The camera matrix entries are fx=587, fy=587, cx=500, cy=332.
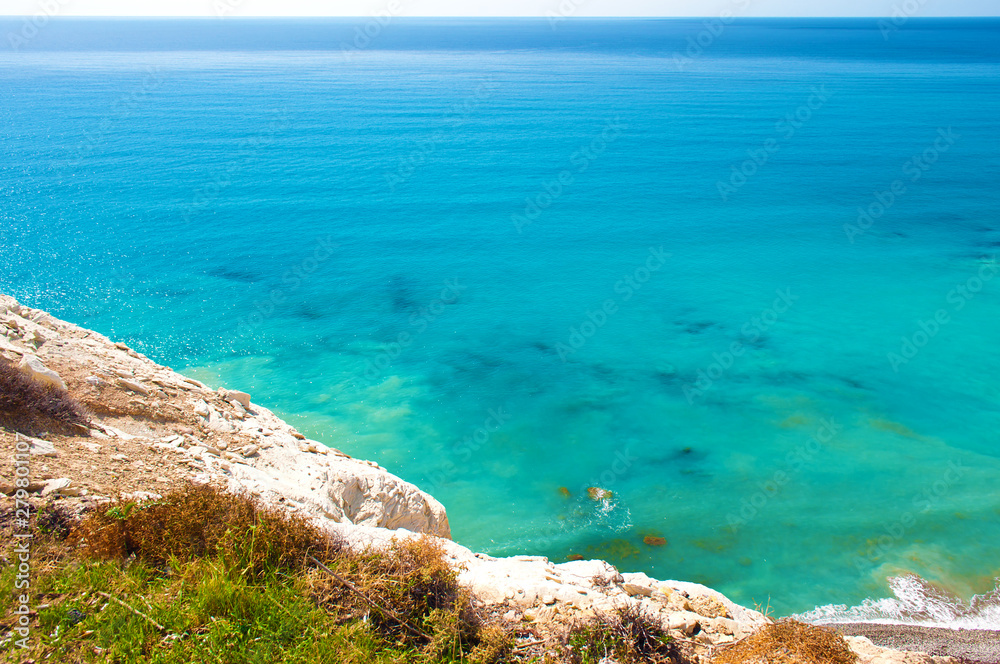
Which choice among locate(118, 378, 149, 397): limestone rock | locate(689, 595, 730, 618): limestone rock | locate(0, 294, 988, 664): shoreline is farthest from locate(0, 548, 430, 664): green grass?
locate(118, 378, 149, 397): limestone rock

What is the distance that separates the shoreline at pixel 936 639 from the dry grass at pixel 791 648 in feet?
18.8

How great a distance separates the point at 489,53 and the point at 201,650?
145m

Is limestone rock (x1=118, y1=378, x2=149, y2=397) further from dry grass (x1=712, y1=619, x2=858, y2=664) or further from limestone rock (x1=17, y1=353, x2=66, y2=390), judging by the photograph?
dry grass (x1=712, y1=619, x2=858, y2=664)

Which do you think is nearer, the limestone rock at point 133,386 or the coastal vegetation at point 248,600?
the coastal vegetation at point 248,600

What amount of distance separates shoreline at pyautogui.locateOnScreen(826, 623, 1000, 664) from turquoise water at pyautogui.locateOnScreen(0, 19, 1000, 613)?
1.24 meters

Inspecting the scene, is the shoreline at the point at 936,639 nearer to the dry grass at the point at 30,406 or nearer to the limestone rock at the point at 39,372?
the dry grass at the point at 30,406

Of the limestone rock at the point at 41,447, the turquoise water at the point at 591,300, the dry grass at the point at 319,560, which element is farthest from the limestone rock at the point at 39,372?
the turquoise water at the point at 591,300

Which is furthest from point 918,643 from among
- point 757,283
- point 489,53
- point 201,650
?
point 489,53

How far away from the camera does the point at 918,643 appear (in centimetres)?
1179

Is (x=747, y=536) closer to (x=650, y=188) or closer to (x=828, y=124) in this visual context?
(x=650, y=188)

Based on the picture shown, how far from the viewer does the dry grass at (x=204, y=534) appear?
6.77 metres

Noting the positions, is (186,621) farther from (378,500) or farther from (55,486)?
(378,500)

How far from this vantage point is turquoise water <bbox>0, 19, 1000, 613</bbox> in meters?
16.2

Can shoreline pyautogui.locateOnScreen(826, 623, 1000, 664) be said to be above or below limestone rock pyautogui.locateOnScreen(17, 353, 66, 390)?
below
